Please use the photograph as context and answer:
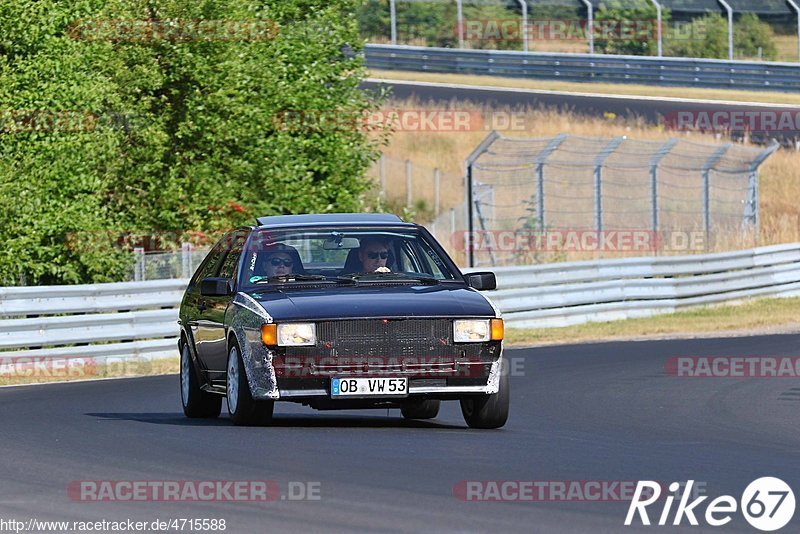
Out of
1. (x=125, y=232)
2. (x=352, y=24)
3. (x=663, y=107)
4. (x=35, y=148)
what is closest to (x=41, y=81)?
(x=35, y=148)

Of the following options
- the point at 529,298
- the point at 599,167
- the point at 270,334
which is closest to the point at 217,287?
the point at 270,334

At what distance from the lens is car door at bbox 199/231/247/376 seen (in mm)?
12352

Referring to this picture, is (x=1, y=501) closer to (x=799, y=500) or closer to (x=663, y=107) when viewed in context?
(x=799, y=500)

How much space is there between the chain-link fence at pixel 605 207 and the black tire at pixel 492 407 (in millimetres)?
14656

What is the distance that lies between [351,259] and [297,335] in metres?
1.42

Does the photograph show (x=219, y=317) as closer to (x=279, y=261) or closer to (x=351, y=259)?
(x=279, y=261)

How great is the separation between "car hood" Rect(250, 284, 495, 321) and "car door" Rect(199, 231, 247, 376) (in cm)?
58

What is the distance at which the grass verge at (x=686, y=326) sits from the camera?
24.1m

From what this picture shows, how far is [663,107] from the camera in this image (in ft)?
154

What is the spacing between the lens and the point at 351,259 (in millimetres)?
12461

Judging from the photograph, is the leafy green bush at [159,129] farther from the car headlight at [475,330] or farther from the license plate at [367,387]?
the car headlight at [475,330]

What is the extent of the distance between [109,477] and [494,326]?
10.8ft

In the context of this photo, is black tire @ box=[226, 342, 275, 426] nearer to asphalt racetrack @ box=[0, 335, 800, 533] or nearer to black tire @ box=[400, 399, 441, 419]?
asphalt racetrack @ box=[0, 335, 800, 533]

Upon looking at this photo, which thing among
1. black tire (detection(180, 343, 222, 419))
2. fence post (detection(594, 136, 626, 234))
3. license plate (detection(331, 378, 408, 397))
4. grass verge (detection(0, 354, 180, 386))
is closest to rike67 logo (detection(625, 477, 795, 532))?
license plate (detection(331, 378, 408, 397))
